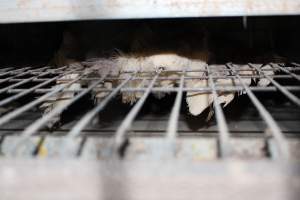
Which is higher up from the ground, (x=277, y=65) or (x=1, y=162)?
(x=277, y=65)

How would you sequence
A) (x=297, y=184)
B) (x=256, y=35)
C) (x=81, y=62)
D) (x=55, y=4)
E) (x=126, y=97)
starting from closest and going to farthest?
(x=297, y=184), (x=55, y=4), (x=126, y=97), (x=81, y=62), (x=256, y=35)

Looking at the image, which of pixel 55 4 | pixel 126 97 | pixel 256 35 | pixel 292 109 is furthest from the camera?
pixel 292 109

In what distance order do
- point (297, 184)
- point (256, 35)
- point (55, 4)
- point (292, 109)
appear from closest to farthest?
point (297, 184) → point (55, 4) → point (256, 35) → point (292, 109)

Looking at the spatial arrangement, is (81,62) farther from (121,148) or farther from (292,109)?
(292,109)

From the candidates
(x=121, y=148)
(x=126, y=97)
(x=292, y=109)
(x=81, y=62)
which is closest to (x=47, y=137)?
(x=121, y=148)

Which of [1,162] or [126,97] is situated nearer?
[1,162]

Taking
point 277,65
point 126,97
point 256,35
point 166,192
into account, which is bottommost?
point 166,192

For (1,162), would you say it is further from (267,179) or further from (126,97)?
(126,97)

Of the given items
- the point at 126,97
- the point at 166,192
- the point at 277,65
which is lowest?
the point at 166,192

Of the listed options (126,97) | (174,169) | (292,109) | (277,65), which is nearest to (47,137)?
(174,169)
